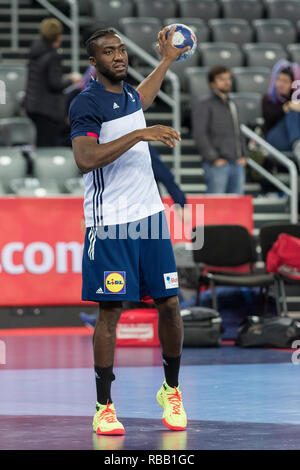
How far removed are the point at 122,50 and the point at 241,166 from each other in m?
6.70

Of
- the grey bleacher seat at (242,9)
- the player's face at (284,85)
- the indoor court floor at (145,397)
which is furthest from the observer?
the grey bleacher seat at (242,9)

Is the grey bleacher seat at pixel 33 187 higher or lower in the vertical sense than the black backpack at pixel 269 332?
higher

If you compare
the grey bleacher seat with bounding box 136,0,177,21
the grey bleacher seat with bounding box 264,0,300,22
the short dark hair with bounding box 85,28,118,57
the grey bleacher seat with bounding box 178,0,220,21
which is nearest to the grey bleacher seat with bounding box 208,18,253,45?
the grey bleacher seat with bounding box 178,0,220,21

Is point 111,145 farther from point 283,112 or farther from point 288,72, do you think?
point 283,112

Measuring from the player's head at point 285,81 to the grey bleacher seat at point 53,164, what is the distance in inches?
110

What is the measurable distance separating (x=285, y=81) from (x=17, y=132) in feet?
10.9

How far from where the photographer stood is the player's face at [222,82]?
11.5m

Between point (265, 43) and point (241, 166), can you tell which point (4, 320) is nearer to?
point (241, 166)

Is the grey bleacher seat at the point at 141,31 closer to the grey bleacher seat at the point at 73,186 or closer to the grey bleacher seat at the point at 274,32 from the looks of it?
the grey bleacher seat at the point at 274,32

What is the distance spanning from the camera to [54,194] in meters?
11.4

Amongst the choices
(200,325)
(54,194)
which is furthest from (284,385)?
(54,194)

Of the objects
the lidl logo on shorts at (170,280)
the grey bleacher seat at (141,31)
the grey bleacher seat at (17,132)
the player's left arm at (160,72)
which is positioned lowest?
the lidl logo on shorts at (170,280)

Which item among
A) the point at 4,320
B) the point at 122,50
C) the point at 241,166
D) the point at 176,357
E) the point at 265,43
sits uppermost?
the point at 265,43

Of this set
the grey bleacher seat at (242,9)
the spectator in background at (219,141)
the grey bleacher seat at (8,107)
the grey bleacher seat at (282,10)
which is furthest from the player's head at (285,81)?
the grey bleacher seat at (282,10)
